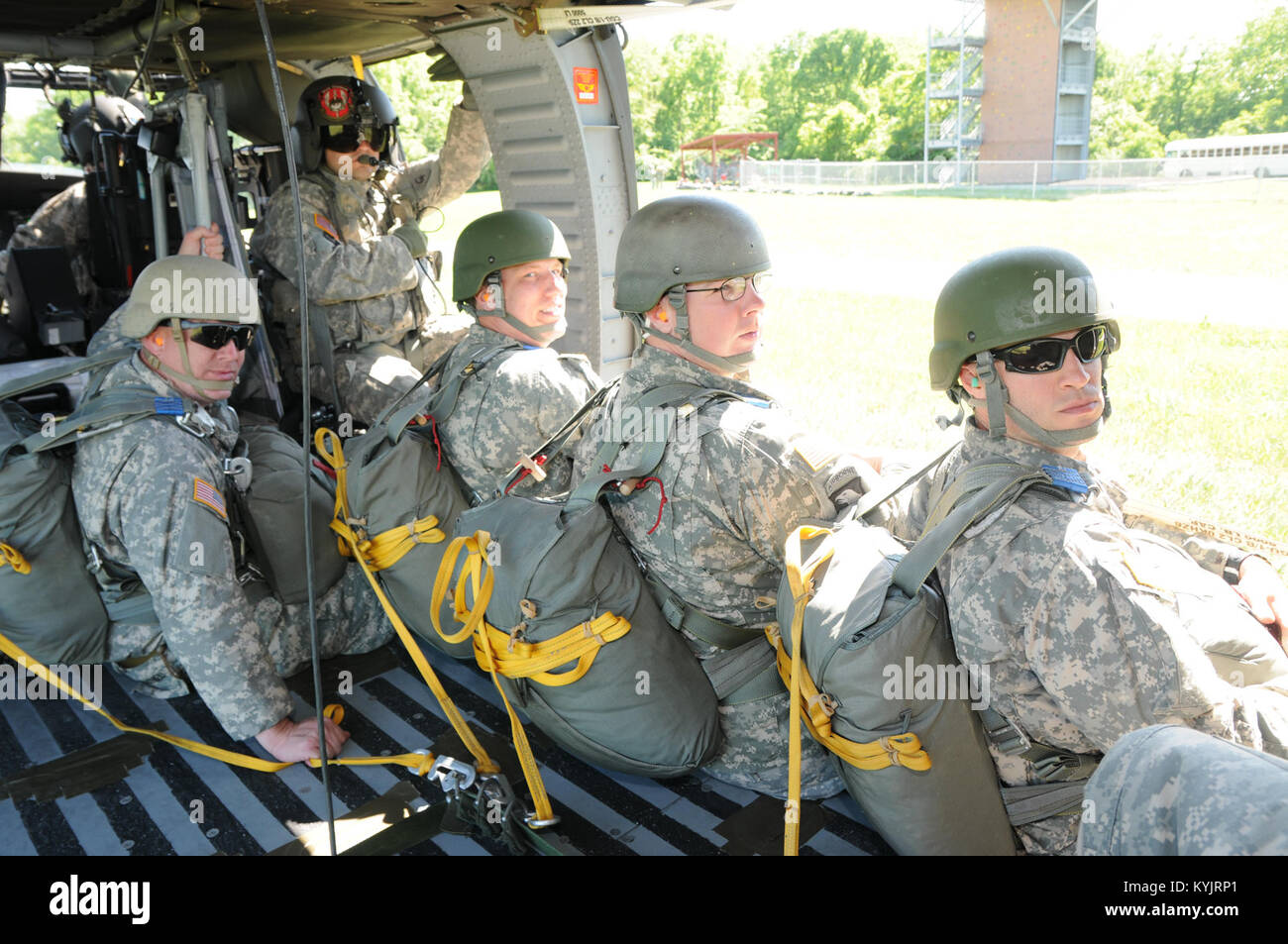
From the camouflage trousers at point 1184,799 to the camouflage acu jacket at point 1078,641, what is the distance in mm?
813

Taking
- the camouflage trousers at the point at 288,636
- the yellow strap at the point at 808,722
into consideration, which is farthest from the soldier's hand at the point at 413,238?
the yellow strap at the point at 808,722

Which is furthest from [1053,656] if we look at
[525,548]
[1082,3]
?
[1082,3]

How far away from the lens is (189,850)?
2545 mm

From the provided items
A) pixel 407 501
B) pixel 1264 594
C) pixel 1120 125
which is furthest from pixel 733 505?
pixel 1120 125

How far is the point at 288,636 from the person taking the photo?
3.39 m

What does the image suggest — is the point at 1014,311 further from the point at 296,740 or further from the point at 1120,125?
the point at 1120,125

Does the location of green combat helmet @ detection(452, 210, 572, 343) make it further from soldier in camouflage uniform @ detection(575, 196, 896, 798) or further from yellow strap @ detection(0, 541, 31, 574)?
yellow strap @ detection(0, 541, 31, 574)

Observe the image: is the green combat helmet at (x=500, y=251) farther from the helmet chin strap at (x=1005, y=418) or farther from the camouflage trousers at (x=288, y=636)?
the helmet chin strap at (x=1005, y=418)

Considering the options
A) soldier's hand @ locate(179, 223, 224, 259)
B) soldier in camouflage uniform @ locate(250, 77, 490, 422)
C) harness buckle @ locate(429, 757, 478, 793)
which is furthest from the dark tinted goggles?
harness buckle @ locate(429, 757, 478, 793)

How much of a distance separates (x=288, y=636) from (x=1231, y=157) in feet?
37.3

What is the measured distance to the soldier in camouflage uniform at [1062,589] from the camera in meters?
1.78

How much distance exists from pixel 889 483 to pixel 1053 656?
0.70 meters

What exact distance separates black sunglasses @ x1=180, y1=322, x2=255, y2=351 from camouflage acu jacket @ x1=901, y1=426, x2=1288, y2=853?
2393 millimetres

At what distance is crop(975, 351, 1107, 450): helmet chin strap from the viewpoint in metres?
2.05
